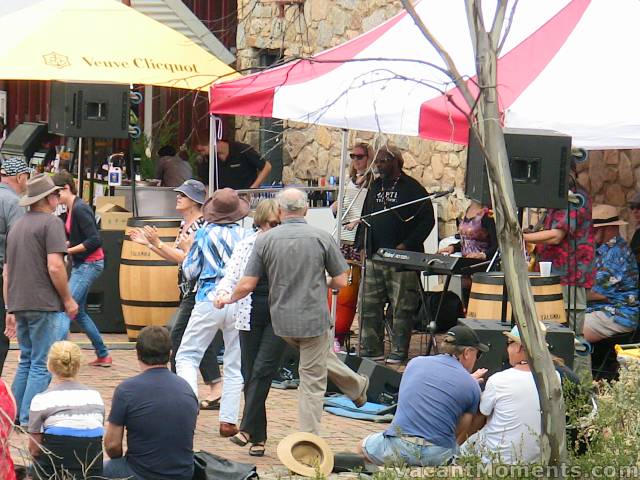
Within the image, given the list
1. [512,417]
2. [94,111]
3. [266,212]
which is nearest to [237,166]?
[94,111]

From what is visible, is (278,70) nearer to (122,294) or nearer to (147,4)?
(122,294)

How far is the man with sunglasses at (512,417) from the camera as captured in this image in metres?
6.68

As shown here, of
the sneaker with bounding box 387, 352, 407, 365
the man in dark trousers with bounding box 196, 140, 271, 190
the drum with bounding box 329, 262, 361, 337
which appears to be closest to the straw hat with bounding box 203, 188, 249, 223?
the sneaker with bounding box 387, 352, 407, 365

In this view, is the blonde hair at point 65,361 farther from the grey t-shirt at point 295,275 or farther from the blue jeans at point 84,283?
the blue jeans at point 84,283

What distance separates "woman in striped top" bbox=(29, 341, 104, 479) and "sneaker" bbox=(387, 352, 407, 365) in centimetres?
439

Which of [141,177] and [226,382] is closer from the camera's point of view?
[226,382]

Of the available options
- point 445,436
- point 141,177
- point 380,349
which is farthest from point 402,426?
point 141,177

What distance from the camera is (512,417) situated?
6.77 m

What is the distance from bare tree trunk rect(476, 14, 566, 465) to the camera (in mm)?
5527

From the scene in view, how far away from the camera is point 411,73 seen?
920 centimetres

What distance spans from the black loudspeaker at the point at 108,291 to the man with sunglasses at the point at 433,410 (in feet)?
17.2

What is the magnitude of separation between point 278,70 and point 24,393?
374 centimetres

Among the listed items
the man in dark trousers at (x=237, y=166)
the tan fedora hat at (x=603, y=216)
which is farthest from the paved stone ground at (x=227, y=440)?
the man in dark trousers at (x=237, y=166)

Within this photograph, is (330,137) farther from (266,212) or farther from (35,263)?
(35,263)
